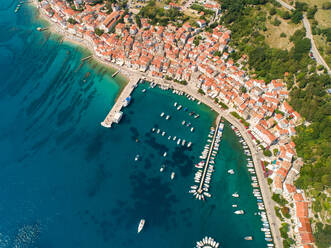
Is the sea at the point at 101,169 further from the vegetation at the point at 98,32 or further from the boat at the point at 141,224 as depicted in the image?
the vegetation at the point at 98,32

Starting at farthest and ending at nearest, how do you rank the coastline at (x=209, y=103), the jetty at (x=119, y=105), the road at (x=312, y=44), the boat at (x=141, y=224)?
the road at (x=312, y=44)
the jetty at (x=119, y=105)
the coastline at (x=209, y=103)
the boat at (x=141, y=224)

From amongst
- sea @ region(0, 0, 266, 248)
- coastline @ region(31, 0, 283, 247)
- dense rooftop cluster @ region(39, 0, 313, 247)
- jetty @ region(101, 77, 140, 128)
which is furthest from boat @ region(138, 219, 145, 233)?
dense rooftop cluster @ region(39, 0, 313, 247)

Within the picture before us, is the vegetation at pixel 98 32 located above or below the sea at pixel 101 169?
above

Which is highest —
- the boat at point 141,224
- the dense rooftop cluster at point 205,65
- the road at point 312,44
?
the road at point 312,44

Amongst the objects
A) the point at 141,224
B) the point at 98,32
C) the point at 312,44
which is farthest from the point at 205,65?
the point at 141,224

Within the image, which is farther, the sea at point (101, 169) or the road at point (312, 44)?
the road at point (312, 44)

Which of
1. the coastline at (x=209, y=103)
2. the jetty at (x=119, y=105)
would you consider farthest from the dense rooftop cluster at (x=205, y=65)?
the jetty at (x=119, y=105)

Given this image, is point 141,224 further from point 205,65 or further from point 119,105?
point 205,65
